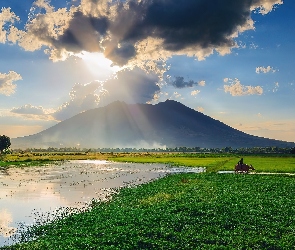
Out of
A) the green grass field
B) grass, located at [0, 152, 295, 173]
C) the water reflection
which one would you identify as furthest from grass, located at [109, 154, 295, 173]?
the water reflection

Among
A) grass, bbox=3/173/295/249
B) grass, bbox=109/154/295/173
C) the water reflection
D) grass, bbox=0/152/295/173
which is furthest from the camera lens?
grass, bbox=0/152/295/173

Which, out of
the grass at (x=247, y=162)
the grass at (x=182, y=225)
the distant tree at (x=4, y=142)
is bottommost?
the grass at (x=182, y=225)

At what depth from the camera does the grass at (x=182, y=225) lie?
18.5 m

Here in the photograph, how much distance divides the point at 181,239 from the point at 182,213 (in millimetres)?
6055

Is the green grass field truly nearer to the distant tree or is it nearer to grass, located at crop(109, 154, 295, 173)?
grass, located at crop(109, 154, 295, 173)

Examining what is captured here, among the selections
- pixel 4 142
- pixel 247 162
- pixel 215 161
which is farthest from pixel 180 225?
pixel 4 142

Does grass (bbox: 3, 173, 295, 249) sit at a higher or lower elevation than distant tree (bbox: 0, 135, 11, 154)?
lower

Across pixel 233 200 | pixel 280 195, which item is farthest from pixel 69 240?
pixel 280 195

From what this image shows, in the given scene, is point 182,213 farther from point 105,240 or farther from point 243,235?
point 105,240

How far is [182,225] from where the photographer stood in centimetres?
2211

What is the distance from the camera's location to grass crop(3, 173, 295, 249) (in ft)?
60.7

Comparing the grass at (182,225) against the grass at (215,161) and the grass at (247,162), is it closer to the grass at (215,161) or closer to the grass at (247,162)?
the grass at (247,162)

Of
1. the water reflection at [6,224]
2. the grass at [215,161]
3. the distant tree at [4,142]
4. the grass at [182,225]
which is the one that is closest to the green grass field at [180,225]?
the grass at [182,225]

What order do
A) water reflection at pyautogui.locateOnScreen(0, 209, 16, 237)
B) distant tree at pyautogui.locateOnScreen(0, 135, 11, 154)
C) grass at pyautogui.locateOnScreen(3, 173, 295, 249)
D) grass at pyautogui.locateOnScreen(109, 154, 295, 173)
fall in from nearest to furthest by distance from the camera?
1. grass at pyautogui.locateOnScreen(3, 173, 295, 249)
2. water reflection at pyautogui.locateOnScreen(0, 209, 16, 237)
3. grass at pyautogui.locateOnScreen(109, 154, 295, 173)
4. distant tree at pyautogui.locateOnScreen(0, 135, 11, 154)
